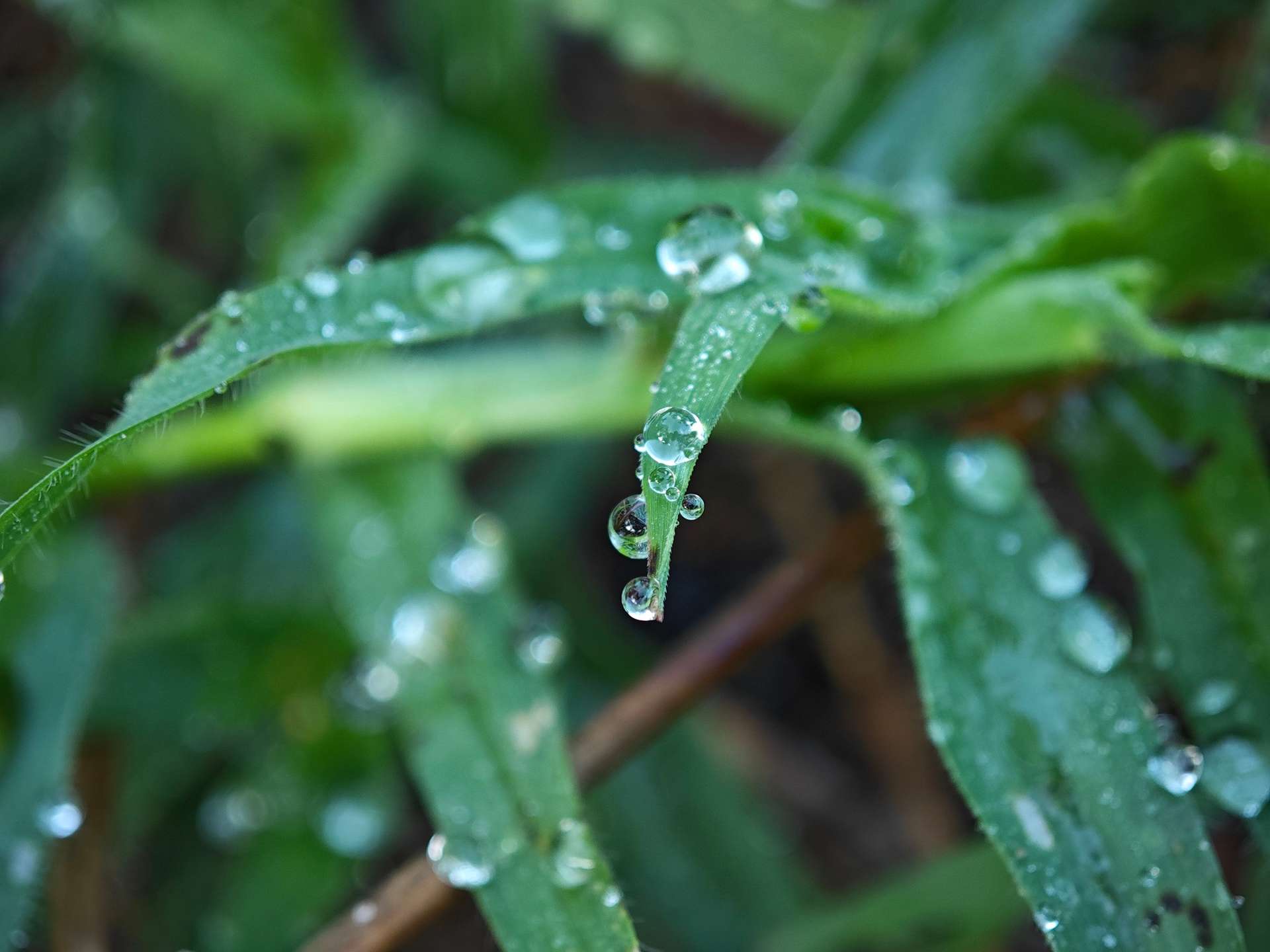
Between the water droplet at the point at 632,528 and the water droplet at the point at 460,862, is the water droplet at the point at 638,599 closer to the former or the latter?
the water droplet at the point at 632,528

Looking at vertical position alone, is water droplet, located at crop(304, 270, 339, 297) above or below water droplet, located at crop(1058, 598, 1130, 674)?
above

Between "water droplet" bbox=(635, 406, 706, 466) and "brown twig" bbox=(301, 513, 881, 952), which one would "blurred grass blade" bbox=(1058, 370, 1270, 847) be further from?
"water droplet" bbox=(635, 406, 706, 466)

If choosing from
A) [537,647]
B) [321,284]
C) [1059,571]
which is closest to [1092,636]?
[1059,571]

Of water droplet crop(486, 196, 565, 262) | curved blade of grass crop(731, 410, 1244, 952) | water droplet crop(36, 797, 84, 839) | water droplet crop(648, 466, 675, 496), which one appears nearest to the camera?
water droplet crop(648, 466, 675, 496)

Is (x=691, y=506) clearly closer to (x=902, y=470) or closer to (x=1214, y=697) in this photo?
(x=902, y=470)

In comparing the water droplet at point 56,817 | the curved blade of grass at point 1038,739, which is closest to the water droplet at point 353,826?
the water droplet at point 56,817

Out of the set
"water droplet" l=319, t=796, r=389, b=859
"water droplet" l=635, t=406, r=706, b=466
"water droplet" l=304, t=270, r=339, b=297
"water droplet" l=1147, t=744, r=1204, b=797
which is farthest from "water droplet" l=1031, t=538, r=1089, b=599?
"water droplet" l=319, t=796, r=389, b=859
